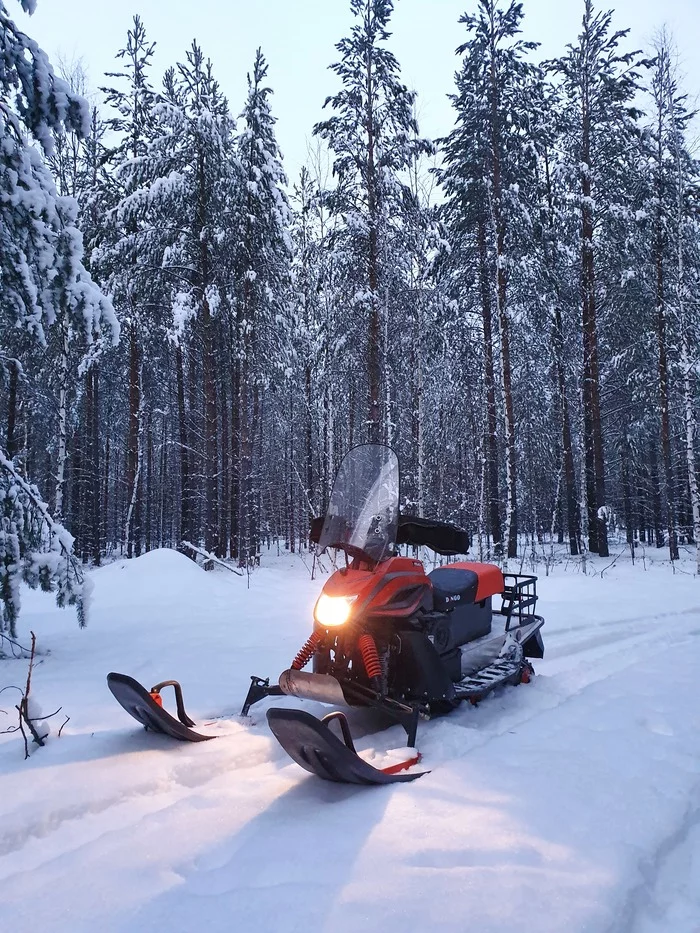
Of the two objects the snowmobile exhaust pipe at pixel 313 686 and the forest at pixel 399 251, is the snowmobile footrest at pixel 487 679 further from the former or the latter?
the forest at pixel 399 251

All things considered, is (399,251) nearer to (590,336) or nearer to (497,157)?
(497,157)

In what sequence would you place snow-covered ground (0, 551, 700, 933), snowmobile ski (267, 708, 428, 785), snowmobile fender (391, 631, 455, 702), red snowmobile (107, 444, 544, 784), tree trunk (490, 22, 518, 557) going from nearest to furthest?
snow-covered ground (0, 551, 700, 933), snowmobile ski (267, 708, 428, 785), red snowmobile (107, 444, 544, 784), snowmobile fender (391, 631, 455, 702), tree trunk (490, 22, 518, 557)

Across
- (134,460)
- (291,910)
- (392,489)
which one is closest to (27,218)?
(392,489)

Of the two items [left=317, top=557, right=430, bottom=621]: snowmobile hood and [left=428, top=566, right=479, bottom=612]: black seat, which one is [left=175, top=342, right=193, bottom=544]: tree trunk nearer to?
[left=428, top=566, right=479, bottom=612]: black seat

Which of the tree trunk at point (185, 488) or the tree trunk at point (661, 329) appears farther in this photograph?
the tree trunk at point (185, 488)

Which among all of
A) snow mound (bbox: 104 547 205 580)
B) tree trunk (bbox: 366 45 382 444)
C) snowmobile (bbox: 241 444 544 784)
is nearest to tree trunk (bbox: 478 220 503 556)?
tree trunk (bbox: 366 45 382 444)

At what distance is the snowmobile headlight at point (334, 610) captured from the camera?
154 inches

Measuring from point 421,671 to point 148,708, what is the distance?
1805 mm

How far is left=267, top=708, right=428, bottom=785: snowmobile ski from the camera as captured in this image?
9.61 ft

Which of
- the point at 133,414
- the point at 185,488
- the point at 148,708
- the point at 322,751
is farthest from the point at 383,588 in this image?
the point at 133,414

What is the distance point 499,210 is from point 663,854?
1632 cm

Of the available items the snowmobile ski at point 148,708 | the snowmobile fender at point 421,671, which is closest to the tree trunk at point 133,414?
the snowmobile ski at point 148,708

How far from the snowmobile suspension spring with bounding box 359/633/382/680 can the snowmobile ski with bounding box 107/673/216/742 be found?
116cm

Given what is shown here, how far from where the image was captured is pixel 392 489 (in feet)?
14.2
